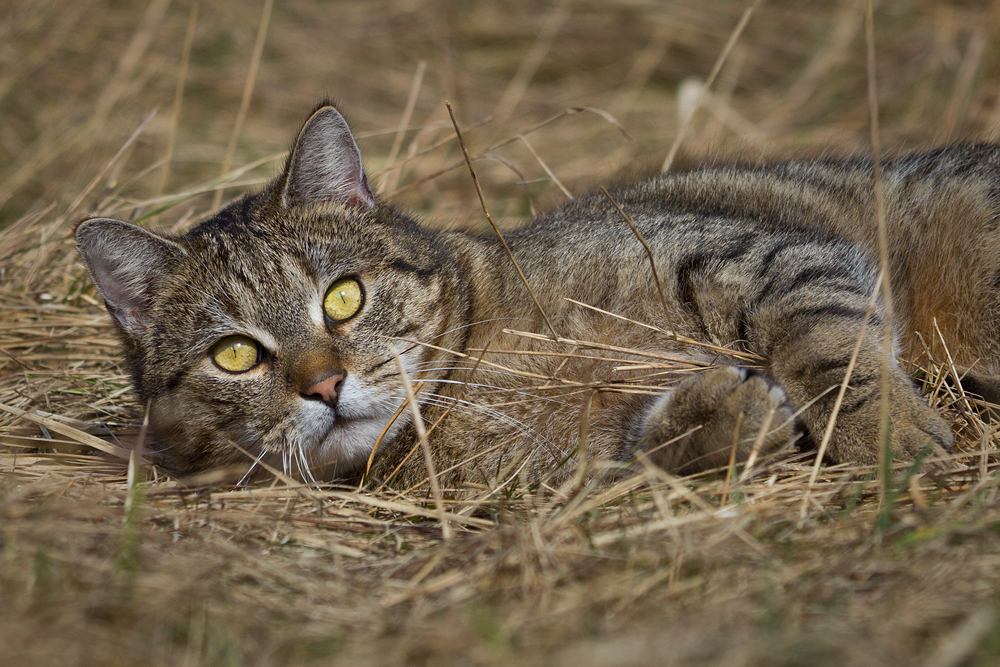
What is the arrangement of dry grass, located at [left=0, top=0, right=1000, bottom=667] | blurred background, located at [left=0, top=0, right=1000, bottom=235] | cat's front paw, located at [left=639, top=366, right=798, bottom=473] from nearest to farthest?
1. dry grass, located at [left=0, top=0, right=1000, bottom=667]
2. cat's front paw, located at [left=639, top=366, right=798, bottom=473]
3. blurred background, located at [left=0, top=0, right=1000, bottom=235]

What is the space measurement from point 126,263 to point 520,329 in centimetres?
126

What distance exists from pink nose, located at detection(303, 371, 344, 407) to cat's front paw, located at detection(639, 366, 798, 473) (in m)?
0.87

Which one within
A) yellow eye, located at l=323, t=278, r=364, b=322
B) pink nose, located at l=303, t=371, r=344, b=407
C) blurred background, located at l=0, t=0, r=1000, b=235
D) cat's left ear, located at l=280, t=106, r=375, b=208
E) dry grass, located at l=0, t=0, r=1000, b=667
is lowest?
dry grass, located at l=0, t=0, r=1000, b=667

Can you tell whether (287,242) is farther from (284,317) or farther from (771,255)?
(771,255)

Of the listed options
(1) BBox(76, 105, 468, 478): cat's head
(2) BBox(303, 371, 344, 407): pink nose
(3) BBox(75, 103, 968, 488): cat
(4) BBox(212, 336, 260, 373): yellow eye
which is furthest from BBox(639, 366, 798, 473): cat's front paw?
(4) BBox(212, 336, 260, 373): yellow eye

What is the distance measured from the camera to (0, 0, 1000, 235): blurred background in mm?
4766

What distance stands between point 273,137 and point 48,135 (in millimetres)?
1454

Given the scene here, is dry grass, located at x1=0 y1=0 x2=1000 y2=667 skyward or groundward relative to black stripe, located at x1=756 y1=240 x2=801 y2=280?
groundward

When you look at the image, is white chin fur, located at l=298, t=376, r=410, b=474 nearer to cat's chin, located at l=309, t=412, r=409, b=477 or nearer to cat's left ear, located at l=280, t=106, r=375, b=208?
cat's chin, located at l=309, t=412, r=409, b=477

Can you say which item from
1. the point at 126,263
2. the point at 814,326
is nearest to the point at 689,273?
the point at 814,326

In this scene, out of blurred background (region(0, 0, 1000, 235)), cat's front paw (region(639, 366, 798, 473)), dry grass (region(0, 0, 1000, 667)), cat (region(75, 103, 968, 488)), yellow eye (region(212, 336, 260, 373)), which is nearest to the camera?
dry grass (region(0, 0, 1000, 667))

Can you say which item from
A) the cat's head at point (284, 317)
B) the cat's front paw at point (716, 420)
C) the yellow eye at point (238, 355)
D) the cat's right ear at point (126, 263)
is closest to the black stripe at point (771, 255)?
the cat's front paw at point (716, 420)

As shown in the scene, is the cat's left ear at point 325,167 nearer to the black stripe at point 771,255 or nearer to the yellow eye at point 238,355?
the yellow eye at point 238,355

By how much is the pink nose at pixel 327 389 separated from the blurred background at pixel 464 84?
1.97 m
